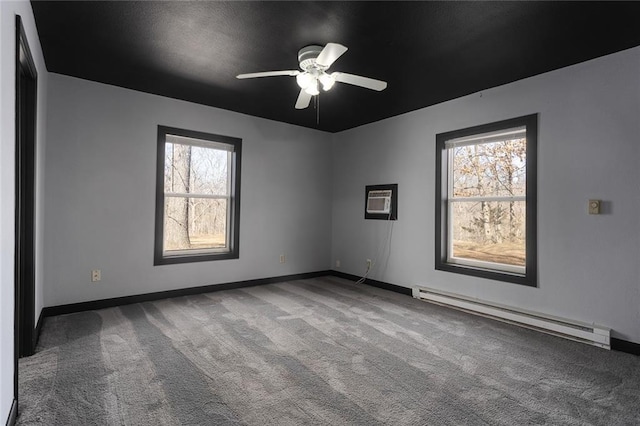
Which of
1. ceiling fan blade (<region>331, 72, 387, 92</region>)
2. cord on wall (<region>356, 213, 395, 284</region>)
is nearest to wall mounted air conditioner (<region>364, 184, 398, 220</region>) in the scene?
cord on wall (<region>356, 213, 395, 284</region>)

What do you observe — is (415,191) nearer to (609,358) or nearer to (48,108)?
(609,358)

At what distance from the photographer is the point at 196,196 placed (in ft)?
14.4

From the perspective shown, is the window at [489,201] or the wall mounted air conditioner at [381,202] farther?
the wall mounted air conditioner at [381,202]

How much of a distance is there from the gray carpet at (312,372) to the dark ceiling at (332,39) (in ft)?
8.06

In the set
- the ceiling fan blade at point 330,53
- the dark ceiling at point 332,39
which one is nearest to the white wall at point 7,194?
the dark ceiling at point 332,39

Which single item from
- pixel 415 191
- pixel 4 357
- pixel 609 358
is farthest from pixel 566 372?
pixel 4 357

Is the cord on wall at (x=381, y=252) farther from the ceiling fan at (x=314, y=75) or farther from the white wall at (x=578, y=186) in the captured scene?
the ceiling fan at (x=314, y=75)

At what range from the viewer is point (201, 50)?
288 centimetres

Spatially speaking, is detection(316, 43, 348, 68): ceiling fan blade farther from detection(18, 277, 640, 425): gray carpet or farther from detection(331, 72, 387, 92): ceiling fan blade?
detection(18, 277, 640, 425): gray carpet

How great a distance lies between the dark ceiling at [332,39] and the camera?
229cm

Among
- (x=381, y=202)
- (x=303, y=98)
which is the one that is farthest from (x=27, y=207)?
(x=381, y=202)

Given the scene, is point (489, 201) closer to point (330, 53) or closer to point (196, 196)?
point (330, 53)

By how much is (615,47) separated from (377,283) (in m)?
3.60

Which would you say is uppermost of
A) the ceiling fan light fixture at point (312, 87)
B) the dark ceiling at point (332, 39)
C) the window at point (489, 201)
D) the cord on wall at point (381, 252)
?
the dark ceiling at point (332, 39)
